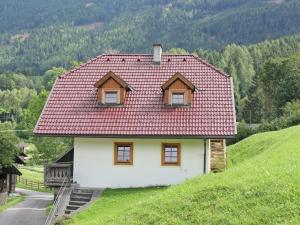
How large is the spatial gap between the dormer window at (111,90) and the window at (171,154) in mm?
3329

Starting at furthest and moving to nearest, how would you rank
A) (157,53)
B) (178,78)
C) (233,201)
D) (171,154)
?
(157,53) < (178,78) < (171,154) < (233,201)

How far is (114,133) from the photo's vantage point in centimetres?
2855

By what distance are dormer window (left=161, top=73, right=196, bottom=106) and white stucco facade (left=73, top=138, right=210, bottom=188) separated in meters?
2.12

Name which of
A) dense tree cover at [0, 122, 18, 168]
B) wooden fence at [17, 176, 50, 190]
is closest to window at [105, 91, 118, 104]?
dense tree cover at [0, 122, 18, 168]

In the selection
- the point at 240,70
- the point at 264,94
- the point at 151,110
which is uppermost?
the point at 240,70

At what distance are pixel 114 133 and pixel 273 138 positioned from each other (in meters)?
12.3

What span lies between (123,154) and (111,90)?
3295mm

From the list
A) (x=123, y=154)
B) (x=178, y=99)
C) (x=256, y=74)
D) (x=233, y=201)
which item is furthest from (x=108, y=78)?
(x=256, y=74)

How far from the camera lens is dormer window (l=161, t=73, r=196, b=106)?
29.8 meters

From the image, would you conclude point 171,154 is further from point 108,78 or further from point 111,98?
point 108,78

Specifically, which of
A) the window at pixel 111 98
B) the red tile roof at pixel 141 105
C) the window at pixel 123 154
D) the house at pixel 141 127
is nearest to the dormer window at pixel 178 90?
the house at pixel 141 127

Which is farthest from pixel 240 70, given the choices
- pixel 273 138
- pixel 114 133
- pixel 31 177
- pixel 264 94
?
pixel 114 133

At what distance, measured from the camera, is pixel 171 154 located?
29297 millimetres

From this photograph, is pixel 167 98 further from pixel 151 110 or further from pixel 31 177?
pixel 31 177
